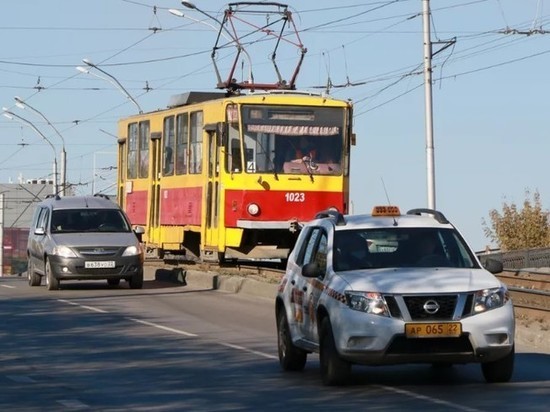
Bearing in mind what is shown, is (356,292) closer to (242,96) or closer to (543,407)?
(543,407)

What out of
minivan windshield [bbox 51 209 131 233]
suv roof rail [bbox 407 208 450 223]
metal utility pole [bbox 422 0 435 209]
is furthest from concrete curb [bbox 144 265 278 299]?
suv roof rail [bbox 407 208 450 223]

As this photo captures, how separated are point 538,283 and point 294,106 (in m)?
6.70

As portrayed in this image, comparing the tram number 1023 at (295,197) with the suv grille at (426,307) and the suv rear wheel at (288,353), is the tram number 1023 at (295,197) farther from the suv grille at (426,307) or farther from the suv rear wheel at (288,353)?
the suv grille at (426,307)

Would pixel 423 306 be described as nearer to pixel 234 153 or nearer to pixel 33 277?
pixel 234 153

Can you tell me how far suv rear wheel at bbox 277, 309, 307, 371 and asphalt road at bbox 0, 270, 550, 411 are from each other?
163 mm

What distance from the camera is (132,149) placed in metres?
37.6

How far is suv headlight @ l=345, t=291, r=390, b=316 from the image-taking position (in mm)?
12820

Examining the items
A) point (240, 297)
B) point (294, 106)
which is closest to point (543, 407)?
point (240, 297)

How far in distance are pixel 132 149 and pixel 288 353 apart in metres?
23.2

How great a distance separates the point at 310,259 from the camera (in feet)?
48.6

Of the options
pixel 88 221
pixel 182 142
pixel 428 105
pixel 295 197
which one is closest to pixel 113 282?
pixel 88 221

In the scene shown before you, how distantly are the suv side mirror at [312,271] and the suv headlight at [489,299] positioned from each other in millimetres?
1670

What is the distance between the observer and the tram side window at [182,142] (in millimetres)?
32688

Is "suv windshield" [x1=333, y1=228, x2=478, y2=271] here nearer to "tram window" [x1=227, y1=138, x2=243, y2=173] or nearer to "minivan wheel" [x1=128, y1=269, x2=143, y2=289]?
"tram window" [x1=227, y1=138, x2=243, y2=173]
